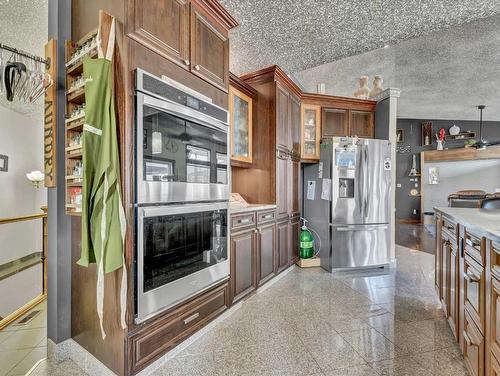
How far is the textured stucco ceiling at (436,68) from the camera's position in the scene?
3.54m

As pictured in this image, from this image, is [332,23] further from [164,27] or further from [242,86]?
[164,27]

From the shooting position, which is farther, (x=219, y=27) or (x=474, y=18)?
(x=474, y=18)

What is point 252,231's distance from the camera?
259cm

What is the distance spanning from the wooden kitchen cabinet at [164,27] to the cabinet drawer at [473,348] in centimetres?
221

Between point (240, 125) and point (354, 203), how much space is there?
70.2 inches

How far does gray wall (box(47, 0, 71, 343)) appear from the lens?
1.72m

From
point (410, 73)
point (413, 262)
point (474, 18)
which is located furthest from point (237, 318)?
point (410, 73)

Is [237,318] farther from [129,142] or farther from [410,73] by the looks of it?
[410,73]

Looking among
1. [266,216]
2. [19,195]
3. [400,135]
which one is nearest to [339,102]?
[266,216]

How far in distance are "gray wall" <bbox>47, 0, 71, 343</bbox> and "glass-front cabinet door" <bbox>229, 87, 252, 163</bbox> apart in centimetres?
148

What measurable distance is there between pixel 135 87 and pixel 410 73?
4990 mm

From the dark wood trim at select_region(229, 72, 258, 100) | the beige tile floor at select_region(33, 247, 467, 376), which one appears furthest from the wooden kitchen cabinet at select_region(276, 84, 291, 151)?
the beige tile floor at select_region(33, 247, 467, 376)

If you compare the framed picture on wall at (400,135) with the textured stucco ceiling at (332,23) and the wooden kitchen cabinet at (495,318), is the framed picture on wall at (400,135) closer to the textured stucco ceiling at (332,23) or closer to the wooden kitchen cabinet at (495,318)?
the textured stucco ceiling at (332,23)

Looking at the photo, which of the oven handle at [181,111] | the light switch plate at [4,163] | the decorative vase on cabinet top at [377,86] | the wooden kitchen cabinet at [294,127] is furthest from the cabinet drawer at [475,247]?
the light switch plate at [4,163]
